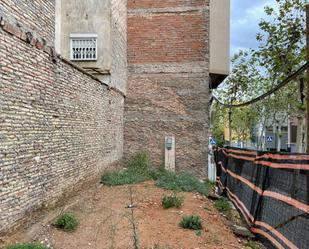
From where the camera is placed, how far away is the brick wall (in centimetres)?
589

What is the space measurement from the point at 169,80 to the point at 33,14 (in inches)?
358

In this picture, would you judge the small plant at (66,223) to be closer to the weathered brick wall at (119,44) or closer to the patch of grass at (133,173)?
the patch of grass at (133,173)

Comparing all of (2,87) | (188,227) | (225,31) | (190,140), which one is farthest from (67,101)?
(225,31)

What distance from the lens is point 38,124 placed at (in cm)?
711

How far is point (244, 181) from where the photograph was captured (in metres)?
8.20

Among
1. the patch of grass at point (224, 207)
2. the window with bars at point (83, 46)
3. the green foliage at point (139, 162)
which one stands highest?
the window with bars at point (83, 46)

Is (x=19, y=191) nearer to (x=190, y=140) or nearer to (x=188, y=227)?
(x=188, y=227)

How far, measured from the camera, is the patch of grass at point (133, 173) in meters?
11.9

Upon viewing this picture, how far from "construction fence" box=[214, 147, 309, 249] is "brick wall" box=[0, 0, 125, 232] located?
4063mm

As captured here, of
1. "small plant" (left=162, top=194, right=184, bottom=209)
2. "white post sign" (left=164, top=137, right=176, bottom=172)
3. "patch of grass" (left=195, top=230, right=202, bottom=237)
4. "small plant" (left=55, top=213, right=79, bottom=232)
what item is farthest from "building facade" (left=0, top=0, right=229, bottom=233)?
"patch of grass" (left=195, top=230, right=202, bottom=237)

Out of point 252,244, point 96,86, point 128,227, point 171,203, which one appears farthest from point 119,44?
point 252,244

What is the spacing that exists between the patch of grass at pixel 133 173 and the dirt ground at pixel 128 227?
2203 mm

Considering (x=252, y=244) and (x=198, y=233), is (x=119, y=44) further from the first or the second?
(x=252, y=244)

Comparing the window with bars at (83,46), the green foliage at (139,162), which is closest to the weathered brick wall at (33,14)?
the window with bars at (83,46)
